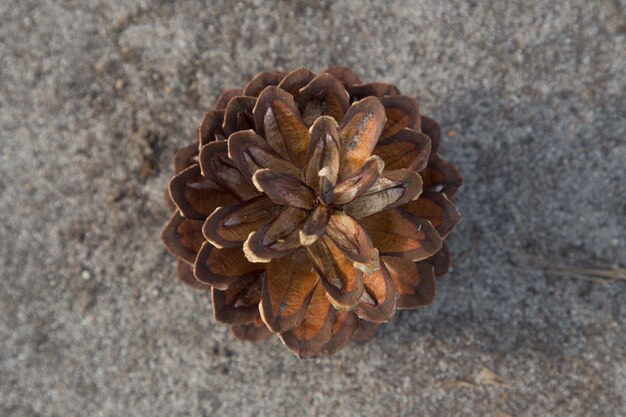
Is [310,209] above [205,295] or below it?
above

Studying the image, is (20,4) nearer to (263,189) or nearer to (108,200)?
(108,200)

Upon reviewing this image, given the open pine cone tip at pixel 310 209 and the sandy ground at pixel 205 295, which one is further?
the sandy ground at pixel 205 295

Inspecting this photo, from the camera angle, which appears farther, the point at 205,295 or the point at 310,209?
the point at 205,295

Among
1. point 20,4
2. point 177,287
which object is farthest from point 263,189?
point 20,4

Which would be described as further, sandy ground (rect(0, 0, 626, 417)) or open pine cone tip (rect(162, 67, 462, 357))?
sandy ground (rect(0, 0, 626, 417))
